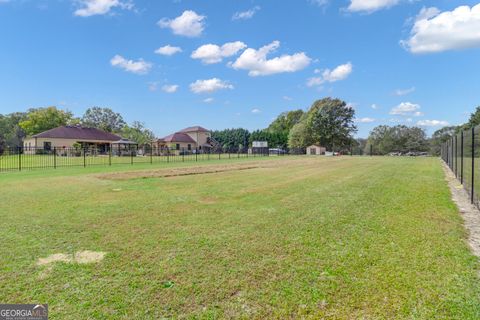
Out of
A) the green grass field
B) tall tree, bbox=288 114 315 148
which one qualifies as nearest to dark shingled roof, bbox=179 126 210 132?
tall tree, bbox=288 114 315 148

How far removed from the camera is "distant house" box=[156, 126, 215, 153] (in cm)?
5188

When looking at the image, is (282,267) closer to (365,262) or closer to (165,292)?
(365,262)

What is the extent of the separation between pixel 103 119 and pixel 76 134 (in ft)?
72.2

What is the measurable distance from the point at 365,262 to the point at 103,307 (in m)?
2.46

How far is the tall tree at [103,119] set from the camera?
197ft

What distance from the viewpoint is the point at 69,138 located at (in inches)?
1593

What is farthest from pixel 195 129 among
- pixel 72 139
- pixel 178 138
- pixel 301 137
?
pixel 72 139

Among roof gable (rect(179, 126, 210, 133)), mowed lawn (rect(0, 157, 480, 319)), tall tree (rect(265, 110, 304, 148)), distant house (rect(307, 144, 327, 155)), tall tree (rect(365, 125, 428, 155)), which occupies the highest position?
tall tree (rect(265, 110, 304, 148))

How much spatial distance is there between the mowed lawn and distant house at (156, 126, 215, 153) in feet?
153

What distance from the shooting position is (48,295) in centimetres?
237

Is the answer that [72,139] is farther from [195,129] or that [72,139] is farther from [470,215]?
[470,215]

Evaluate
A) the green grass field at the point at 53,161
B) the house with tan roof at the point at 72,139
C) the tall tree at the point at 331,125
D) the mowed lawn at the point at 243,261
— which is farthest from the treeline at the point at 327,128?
the mowed lawn at the point at 243,261

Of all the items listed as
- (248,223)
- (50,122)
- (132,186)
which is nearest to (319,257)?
(248,223)

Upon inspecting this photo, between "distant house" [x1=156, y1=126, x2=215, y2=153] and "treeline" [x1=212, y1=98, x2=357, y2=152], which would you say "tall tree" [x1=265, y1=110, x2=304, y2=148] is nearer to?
"treeline" [x1=212, y1=98, x2=357, y2=152]
